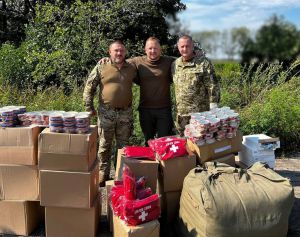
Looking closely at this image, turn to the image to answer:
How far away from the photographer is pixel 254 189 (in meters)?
3.47

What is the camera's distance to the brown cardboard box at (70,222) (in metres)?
3.68

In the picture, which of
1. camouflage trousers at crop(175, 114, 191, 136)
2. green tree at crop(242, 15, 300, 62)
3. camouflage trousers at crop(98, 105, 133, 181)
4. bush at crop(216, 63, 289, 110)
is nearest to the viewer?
green tree at crop(242, 15, 300, 62)

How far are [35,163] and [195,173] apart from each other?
1488 millimetres

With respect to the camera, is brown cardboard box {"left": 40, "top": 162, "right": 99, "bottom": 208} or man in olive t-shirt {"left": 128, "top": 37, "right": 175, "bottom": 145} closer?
brown cardboard box {"left": 40, "top": 162, "right": 99, "bottom": 208}

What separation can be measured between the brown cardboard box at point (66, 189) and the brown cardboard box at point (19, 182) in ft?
0.58

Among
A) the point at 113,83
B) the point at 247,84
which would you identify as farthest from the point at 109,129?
the point at 247,84

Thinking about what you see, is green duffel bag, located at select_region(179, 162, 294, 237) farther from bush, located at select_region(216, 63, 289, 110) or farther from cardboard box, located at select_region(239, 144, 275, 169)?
bush, located at select_region(216, 63, 289, 110)

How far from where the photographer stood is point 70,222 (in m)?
3.69

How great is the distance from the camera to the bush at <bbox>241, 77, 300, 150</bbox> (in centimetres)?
642

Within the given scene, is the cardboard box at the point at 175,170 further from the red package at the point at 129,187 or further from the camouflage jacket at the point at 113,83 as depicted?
the camouflage jacket at the point at 113,83

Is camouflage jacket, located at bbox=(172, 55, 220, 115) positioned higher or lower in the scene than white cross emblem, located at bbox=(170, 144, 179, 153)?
higher

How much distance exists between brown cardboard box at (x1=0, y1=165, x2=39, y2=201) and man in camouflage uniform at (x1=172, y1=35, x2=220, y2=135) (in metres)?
1.95

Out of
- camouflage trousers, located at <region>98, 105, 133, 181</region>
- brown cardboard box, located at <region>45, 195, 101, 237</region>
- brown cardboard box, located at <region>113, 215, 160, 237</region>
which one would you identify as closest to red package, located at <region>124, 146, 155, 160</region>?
brown cardboard box, located at <region>45, 195, 101, 237</region>

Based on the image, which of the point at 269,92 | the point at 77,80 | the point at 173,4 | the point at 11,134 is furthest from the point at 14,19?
the point at 11,134
